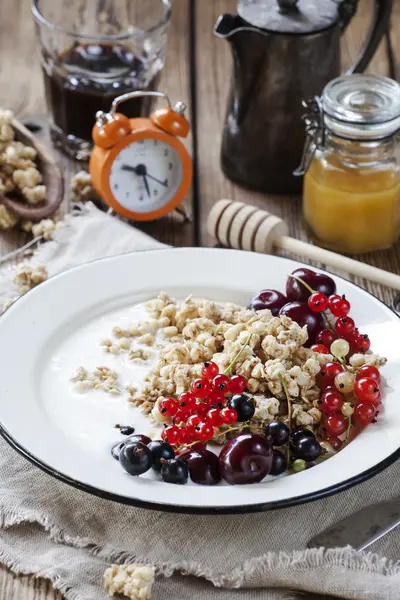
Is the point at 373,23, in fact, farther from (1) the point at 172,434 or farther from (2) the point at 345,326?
(1) the point at 172,434

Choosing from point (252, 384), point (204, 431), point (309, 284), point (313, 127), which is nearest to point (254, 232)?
point (313, 127)

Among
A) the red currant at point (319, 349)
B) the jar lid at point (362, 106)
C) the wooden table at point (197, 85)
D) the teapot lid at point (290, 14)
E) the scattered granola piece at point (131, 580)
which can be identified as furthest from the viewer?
the wooden table at point (197, 85)

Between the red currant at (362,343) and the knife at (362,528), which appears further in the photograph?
the red currant at (362,343)

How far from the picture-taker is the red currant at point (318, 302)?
53.9 inches

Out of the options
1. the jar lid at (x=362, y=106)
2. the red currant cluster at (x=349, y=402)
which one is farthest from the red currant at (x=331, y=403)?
the jar lid at (x=362, y=106)

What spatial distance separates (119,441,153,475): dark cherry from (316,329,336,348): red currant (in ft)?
1.12

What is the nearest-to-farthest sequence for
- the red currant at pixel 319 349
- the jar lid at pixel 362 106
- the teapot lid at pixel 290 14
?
the red currant at pixel 319 349
the jar lid at pixel 362 106
the teapot lid at pixel 290 14

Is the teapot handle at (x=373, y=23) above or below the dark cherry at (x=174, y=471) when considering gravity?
above

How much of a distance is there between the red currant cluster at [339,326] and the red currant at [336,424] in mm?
124

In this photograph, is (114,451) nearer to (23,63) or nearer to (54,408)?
(54,408)

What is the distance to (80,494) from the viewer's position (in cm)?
124

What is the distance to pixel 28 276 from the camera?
167cm

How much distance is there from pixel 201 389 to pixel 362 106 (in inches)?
27.3

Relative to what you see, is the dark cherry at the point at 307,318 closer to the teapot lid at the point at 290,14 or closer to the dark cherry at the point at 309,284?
the dark cherry at the point at 309,284
